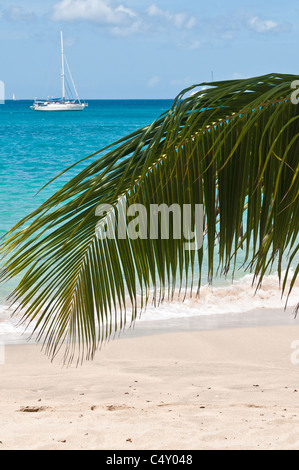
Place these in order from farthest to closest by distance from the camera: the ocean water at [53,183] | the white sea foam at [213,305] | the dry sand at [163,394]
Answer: the ocean water at [53,183], the white sea foam at [213,305], the dry sand at [163,394]

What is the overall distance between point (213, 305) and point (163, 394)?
4.01 m

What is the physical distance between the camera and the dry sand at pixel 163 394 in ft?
12.1

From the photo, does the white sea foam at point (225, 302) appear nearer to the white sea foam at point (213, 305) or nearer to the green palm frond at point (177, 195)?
the white sea foam at point (213, 305)

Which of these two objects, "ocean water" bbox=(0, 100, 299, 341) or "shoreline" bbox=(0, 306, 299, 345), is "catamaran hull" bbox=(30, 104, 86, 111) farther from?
"shoreline" bbox=(0, 306, 299, 345)

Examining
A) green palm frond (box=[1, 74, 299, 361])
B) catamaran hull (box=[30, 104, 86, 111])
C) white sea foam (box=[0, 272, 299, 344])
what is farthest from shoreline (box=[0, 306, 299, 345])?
catamaran hull (box=[30, 104, 86, 111])

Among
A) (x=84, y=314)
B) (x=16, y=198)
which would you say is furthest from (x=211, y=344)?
(x=16, y=198)

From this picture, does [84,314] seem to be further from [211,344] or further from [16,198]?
[16,198]

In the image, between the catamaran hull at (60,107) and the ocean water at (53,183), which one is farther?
the catamaran hull at (60,107)

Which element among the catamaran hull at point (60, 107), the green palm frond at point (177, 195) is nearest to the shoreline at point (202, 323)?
the green palm frond at point (177, 195)

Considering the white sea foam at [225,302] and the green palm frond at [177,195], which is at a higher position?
the green palm frond at [177,195]

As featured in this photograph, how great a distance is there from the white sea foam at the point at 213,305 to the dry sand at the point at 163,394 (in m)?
0.91

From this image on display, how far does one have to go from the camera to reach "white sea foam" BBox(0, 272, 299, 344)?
8130 millimetres

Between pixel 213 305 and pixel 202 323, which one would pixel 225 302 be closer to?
pixel 213 305
